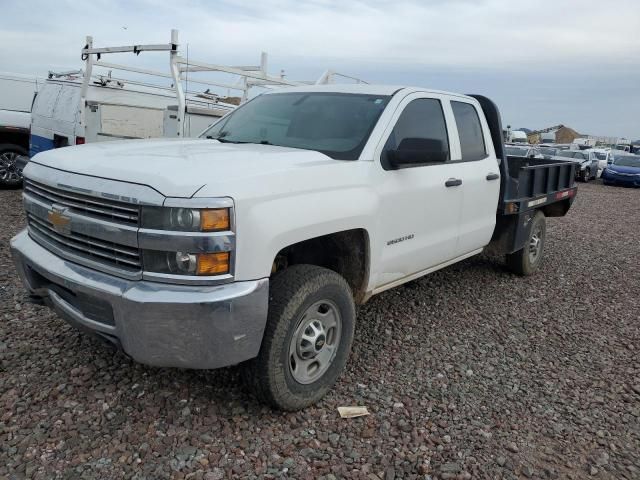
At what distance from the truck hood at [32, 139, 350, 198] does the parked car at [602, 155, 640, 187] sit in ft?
77.5

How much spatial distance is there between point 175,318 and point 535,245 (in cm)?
496

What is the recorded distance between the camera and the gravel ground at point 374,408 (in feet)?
8.79

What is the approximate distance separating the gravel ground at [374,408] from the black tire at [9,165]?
6027mm

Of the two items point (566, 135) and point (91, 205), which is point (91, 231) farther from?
point (566, 135)

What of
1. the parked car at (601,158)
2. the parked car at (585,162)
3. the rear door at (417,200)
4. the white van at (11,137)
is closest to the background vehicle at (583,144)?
the parked car at (601,158)

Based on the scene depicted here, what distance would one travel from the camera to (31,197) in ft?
10.9

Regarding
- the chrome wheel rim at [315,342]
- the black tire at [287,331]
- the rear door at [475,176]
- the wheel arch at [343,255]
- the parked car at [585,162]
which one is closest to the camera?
the black tire at [287,331]

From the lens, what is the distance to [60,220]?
9.48 feet

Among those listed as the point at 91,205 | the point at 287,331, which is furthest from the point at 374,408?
the point at 91,205

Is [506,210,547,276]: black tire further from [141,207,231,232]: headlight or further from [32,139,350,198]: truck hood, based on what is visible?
[141,207,231,232]: headlight

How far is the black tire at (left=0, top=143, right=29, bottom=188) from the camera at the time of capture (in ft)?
32.5

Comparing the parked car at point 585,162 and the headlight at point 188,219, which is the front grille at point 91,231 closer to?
the headlight at point 188,219

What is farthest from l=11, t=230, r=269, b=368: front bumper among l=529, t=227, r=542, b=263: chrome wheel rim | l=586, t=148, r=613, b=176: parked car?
l=586, t=148, r=613, b=176: parked car

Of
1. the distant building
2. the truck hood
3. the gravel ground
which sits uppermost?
the distant building
